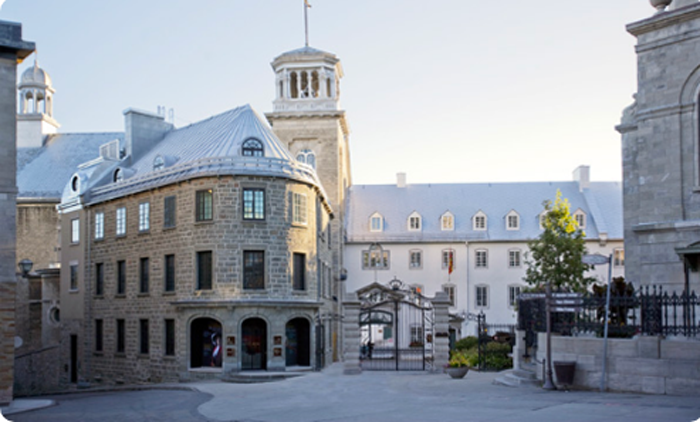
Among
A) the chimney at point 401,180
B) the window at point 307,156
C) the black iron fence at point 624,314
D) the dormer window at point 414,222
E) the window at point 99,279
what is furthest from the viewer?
the chimney at point 401,180

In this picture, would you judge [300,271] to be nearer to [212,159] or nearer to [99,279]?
[212,159]

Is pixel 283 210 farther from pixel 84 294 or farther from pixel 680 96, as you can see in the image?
pixel 680 96

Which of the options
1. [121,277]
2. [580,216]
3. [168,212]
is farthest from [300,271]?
[580,216]

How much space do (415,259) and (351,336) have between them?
32.0m

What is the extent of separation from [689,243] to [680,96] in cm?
421

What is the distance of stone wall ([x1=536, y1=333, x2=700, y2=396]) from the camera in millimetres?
18438

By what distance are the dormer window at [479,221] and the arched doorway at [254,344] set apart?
31066mm

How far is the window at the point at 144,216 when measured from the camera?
36.8 metres

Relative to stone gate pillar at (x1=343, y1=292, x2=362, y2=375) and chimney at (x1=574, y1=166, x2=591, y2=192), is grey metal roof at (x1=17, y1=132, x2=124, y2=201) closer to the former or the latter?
stone gate pillar at (x1=343, y1=292, x2=362, y2=375)

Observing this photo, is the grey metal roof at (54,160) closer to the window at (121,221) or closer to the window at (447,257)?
the window at (121,221)

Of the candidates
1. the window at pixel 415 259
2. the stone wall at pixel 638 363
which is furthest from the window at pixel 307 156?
the stone wall at pixel 638 363

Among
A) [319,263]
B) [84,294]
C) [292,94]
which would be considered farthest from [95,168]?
[292,94]

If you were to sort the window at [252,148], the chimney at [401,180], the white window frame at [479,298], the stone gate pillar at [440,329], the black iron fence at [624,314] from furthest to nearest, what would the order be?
the chimney at [401,180]
the white window frame at [479,298]
the window at [252,148]
the stone gate pillar at [440,329]
the black iron fence at [624,314]

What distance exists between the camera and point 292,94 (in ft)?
183
